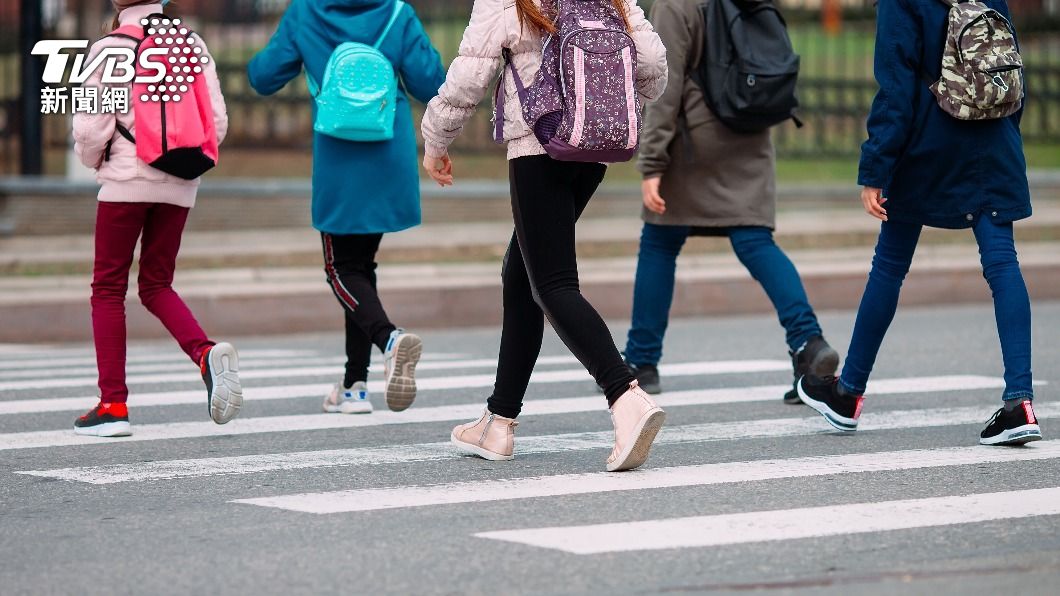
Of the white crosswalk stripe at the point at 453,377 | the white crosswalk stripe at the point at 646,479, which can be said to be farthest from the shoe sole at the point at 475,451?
the white crosswalk stripe at the point at 453,377

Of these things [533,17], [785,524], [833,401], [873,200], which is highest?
[533,17]

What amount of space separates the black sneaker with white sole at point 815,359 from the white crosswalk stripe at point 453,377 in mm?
1367

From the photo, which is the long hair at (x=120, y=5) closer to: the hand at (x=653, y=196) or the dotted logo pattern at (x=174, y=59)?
the dotted logo pattern at (x=174, y=59)

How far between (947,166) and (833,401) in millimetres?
956

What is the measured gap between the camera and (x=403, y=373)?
618 centimetres

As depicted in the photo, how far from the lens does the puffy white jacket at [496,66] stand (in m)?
5.14

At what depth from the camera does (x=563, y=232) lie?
17.2 ft

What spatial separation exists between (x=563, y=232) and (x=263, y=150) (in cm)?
1064

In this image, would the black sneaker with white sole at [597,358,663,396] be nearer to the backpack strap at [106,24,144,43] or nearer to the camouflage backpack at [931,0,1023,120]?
the camouflage backpack at [931,0,1023,120]

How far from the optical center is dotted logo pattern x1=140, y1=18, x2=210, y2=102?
236 inches

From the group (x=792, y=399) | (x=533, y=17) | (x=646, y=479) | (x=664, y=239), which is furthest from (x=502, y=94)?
(x=792, y=399)

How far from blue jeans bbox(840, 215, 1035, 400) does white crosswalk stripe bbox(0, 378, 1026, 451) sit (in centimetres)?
51

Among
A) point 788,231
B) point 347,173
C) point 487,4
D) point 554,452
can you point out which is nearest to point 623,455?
point 554,452

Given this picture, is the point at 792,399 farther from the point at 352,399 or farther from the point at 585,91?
the point at 585,91
